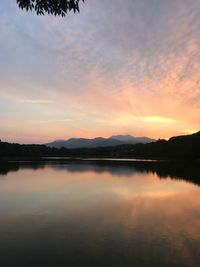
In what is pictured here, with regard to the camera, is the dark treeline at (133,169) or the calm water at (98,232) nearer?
the calm water at (98,232)

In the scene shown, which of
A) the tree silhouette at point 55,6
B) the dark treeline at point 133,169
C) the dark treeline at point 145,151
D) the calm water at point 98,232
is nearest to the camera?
the tree silhouette at point 55,6

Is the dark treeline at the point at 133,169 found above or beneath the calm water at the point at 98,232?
above

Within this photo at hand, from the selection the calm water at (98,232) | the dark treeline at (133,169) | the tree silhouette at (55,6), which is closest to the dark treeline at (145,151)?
the dark treeline at (133,169)

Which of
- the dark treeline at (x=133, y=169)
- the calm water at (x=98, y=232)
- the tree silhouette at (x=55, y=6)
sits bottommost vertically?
the calm water at (x=98, y=232)

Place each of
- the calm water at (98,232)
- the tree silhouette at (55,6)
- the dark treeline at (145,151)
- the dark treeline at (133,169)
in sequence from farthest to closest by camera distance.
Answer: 1. the dark treeline at (145,151)
2. the dark treeline at (133,169)
3. the calm water at (98,232)
4. the tree silhouette at (55,6)

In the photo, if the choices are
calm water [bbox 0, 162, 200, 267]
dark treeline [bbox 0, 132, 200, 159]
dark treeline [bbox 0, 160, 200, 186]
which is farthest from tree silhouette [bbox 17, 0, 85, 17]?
dark treeline [bbox 0, 132, 200, 159]

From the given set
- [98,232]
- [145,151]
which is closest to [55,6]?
[98,232]

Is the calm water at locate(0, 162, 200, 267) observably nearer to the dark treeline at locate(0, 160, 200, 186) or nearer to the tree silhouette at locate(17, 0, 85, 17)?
the tree silhouette at locate(17, 0, 85, 17)

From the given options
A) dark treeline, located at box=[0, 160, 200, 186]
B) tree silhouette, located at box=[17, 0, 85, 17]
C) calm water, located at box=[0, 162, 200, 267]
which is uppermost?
tree silhouette, located at box=[17, 0, 85, 17]

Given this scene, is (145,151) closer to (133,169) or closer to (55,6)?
(133,169)

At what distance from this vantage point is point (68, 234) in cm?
1555

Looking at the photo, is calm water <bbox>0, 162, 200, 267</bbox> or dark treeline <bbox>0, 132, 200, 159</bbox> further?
dark treeline <bbox>0, 132, 200, 159</bbox>

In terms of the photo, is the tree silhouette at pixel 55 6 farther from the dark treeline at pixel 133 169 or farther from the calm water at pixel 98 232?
the dark treeline at pixel 133 169

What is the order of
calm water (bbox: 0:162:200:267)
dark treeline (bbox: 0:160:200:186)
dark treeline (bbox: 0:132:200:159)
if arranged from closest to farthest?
calm water (bbox: 0:162:200:267), dark treeline (bbox: 0:160:200:186), dark treeline (bbox: 0:132:200:159)
